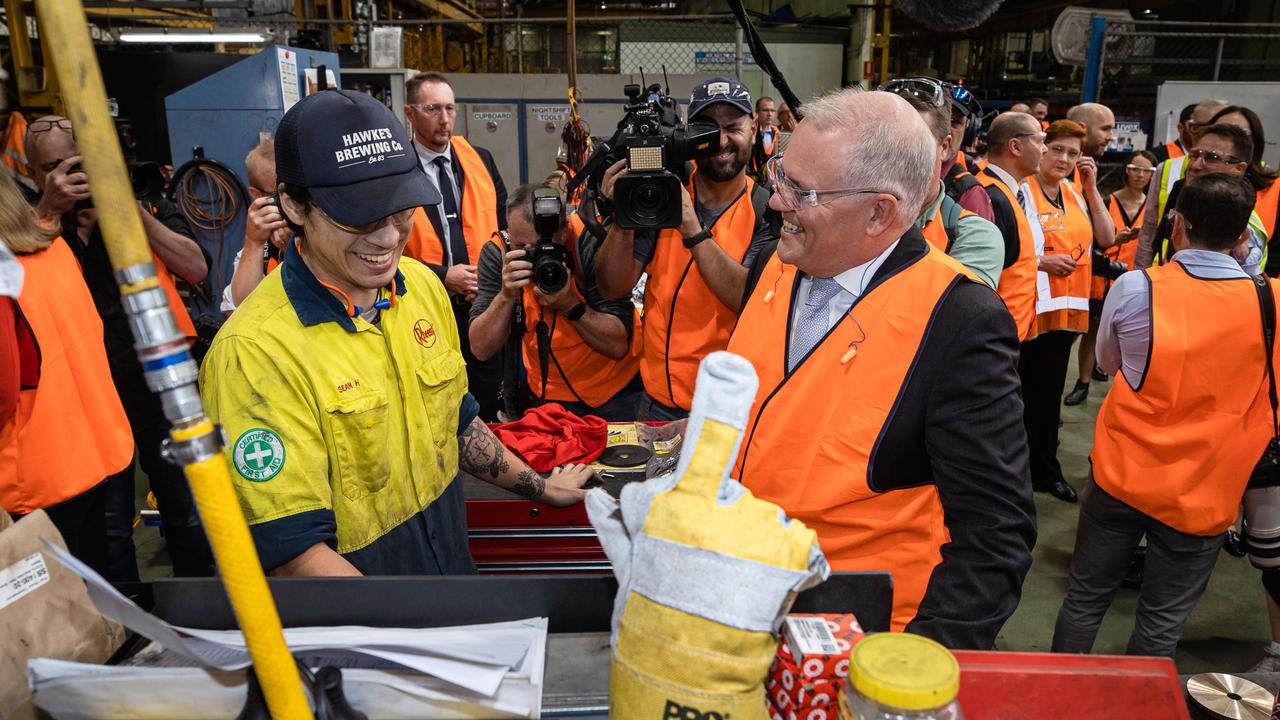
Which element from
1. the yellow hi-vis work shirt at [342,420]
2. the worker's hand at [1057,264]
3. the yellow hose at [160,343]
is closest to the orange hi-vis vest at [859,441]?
the yellow hi-vis work shirt at [342,420]

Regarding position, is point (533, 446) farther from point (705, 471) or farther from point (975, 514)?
point (705, 471)

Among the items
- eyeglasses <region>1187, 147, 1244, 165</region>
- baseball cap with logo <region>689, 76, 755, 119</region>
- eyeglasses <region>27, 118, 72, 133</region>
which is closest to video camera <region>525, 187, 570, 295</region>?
baseball cap with logo <region>689, 76, 755, 119</region>

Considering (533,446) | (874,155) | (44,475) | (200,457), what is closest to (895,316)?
(874,155)

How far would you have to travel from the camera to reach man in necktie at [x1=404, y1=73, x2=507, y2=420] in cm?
393

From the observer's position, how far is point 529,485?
2119 millimetres

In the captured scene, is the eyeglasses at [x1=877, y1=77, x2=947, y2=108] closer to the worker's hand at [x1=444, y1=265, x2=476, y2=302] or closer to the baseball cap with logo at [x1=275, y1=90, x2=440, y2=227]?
the baseball cap with logo at [x1=275, y1=90, x2=440, y2=227]

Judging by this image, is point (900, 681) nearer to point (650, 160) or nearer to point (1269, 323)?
point (650, 160)

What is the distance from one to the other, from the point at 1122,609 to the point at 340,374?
3.58 m

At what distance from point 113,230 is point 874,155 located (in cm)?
132

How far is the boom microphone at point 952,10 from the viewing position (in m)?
1.42

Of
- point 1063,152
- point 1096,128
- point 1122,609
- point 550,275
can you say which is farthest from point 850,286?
point 1096,128

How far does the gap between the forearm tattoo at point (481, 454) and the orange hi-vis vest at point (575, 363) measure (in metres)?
1.23

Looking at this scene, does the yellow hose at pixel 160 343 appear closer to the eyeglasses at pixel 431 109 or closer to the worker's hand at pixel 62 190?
the worker's hand at pixel 62 190

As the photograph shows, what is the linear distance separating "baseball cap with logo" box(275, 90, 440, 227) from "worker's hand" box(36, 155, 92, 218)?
72.8 inches
